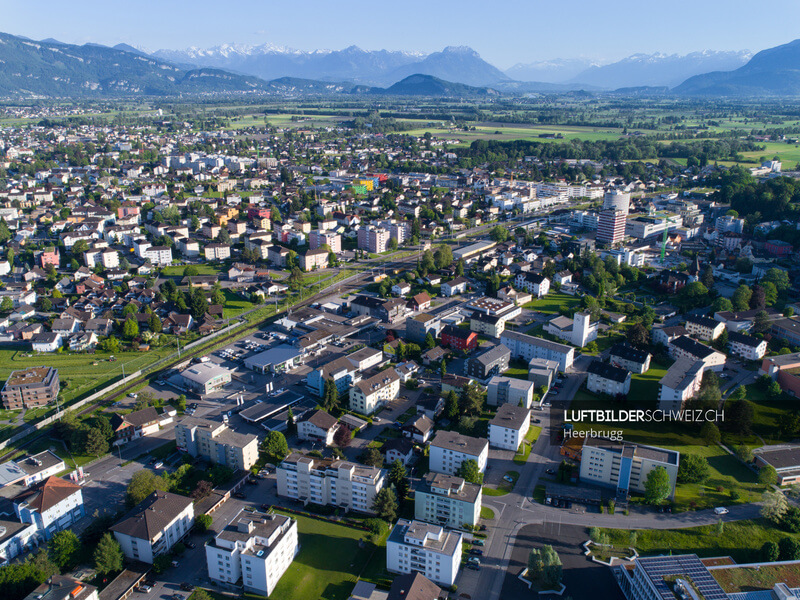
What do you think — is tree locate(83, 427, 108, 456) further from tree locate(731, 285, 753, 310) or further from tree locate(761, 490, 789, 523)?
tree locate(731, 285, 753, 310)

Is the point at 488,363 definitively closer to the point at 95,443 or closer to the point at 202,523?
the point at 202,523

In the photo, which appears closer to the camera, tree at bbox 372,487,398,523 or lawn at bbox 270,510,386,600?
lawn at bbox 270,510,386,600

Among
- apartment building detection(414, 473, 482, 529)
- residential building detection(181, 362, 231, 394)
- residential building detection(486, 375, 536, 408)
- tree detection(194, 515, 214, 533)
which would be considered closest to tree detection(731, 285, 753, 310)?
residential building detection(486, 375, 536, 408)

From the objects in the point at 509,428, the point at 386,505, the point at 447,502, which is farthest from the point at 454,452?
the point at 386,505

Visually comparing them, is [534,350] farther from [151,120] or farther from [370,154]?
[151,120]

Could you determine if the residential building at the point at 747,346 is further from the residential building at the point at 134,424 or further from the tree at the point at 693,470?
the residential building at the point at 134,424

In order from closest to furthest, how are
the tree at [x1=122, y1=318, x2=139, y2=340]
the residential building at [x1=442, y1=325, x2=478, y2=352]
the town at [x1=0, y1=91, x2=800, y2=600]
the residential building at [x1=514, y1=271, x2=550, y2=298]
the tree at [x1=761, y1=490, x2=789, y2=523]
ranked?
the town at [x1=0, y1=91, x2=800, y2=600], the tree at [x1=761, y1=490, x2=789, y2=523], the residential building at [x1=442, y1=325, x2=478, y2=352], the tree at [x1=122, y1=318, x2=139, y2=340], the residential building at [x1=514, y1=271, x2=550, y2=298]

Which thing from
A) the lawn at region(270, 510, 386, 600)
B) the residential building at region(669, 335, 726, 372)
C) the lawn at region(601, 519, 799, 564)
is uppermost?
the residential building at region(669, 335, 726, 372)

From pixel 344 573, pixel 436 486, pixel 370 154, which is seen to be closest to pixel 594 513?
pixel 436 486
